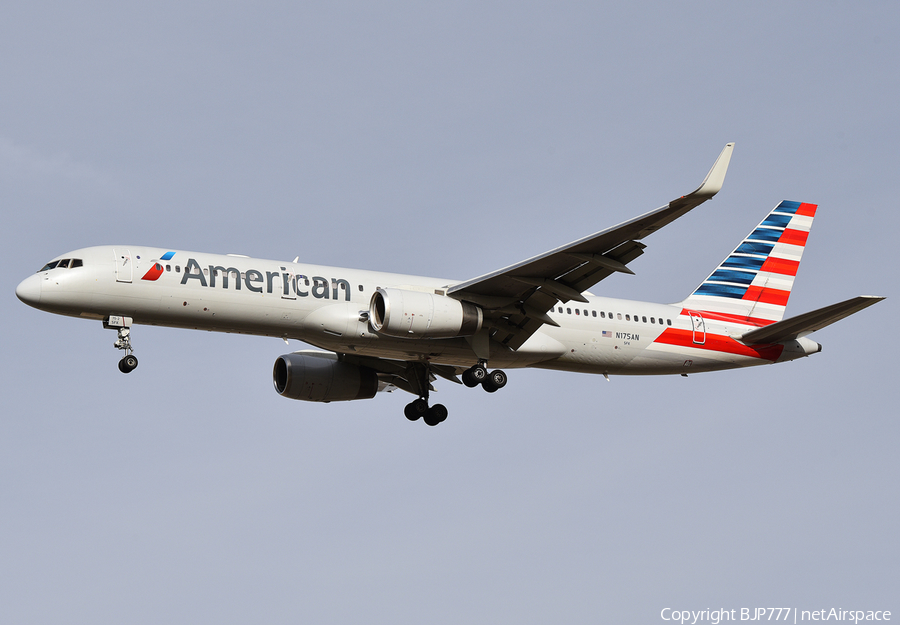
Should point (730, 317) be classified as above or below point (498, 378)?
above

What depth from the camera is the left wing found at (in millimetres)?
27672

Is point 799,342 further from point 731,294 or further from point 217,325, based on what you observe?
point 217,325

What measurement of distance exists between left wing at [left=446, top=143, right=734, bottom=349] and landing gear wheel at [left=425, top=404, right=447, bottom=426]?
4.97 metres

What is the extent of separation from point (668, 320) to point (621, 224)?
9768 millimetres

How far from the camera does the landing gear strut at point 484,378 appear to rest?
109 ft

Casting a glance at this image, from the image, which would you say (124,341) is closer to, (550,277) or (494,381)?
(494,381)

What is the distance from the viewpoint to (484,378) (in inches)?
1320

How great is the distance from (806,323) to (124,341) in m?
21.3

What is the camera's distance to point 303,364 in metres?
37.1

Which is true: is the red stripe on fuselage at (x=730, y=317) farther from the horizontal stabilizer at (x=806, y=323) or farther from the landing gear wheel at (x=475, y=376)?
the landing gear wheel at (x=475, y=376)

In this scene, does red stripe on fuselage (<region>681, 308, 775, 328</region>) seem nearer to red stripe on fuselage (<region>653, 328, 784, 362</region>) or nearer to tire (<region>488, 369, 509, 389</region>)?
red stripe on fuselage (<region>653, 328, 784, 362</region>)

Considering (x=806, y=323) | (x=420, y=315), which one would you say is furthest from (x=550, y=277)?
(x=806, y=323)

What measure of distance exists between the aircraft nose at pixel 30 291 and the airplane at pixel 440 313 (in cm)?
4

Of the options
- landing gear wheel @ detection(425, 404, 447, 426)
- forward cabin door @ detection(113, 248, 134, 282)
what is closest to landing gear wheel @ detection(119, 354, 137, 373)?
forward cabin door @ detection(113, 248, 134, 282)
